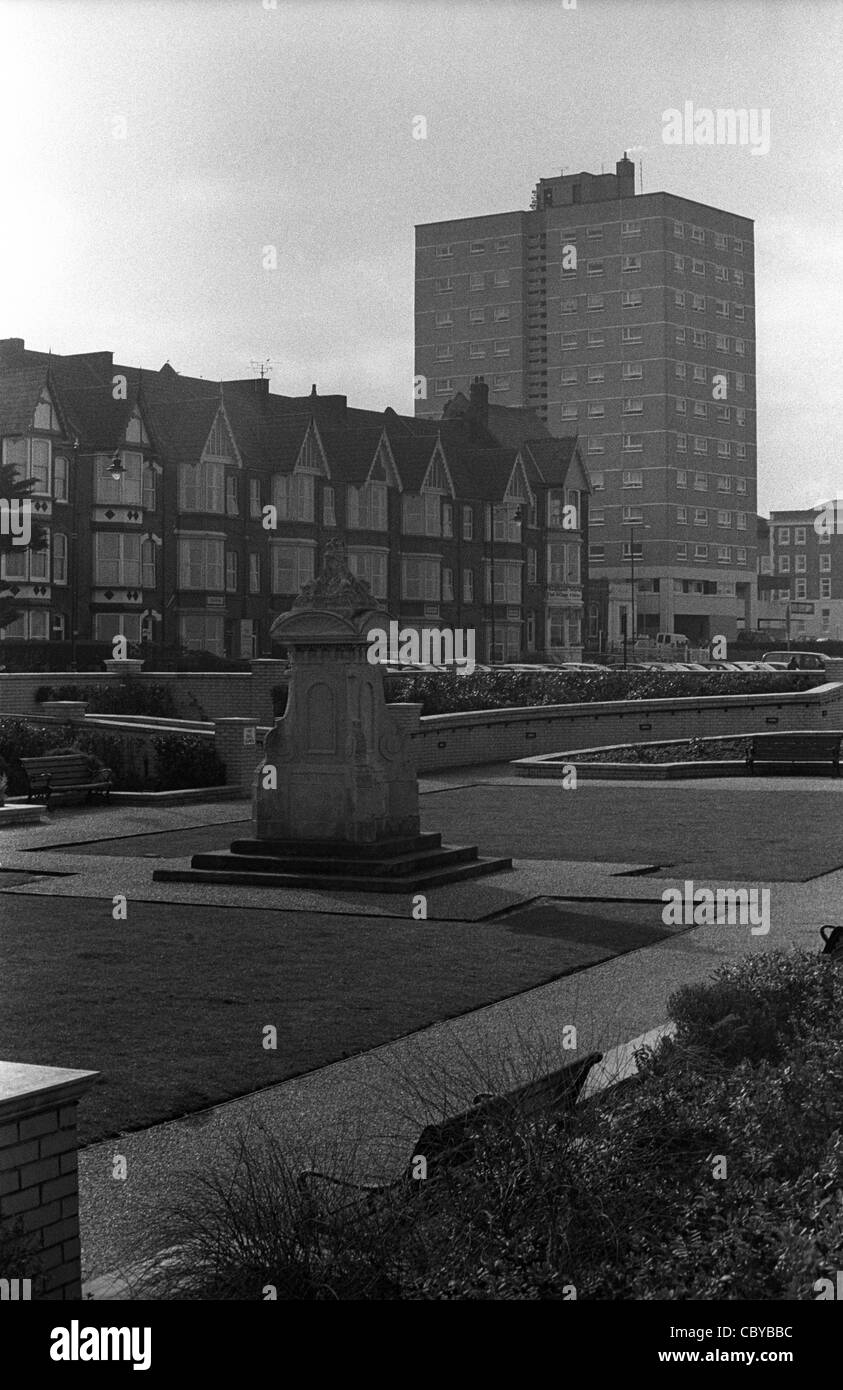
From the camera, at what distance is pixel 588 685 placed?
41.9 metres

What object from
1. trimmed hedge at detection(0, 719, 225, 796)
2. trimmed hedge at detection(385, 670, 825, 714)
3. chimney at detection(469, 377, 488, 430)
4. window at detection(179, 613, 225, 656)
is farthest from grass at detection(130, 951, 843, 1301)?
chimney at detection(469, 377, 488, 430)

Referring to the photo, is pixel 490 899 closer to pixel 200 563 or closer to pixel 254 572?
pixel 200 563

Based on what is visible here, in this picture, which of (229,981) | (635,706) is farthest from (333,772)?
(635,706)

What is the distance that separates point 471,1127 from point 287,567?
65.4 meters

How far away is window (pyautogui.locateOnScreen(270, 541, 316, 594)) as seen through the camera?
7069cm

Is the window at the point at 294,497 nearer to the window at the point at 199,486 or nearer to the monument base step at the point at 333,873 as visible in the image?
the window at the point at 199,486

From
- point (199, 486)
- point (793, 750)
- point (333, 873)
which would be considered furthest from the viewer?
point (199, 486)

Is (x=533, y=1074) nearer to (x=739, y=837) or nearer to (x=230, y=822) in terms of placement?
(x=739, y=837)

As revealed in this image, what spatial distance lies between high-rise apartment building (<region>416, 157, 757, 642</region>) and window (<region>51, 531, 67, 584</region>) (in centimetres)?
5005

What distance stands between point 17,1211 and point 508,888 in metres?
11.6

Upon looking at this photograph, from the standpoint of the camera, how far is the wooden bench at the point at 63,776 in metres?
26.4

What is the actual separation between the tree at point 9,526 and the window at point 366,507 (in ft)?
67.7

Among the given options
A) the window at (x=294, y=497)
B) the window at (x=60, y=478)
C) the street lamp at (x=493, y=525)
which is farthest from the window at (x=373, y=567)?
the window at (x=60, y=478)
